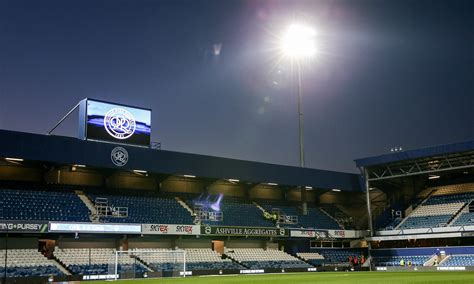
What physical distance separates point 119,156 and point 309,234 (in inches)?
861

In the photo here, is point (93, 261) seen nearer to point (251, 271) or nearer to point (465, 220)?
point (251, 271)

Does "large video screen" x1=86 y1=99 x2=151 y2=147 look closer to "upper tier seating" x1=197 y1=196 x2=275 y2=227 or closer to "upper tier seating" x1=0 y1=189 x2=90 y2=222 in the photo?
"upper tier seating" x1=0 y1=189 x2=90 y2=222

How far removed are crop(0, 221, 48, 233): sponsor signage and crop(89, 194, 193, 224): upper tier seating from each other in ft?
19.9

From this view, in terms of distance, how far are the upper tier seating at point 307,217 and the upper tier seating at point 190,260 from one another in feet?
35.6

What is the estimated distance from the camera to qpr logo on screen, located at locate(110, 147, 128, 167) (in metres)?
47.0

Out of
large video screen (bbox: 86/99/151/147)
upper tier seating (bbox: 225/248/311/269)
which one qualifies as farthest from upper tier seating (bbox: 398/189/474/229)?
large video screen (bbox: 86/99/151/147)

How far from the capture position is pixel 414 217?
6009 cm

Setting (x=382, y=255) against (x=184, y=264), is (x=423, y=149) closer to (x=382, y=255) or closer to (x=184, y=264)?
(x=382, y=255)

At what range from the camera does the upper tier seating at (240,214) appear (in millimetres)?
53281

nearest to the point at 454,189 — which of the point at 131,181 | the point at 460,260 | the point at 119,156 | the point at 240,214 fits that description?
the point at 460,260

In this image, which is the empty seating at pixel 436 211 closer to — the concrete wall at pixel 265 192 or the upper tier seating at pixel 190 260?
the concrete wall at pixel 265 192

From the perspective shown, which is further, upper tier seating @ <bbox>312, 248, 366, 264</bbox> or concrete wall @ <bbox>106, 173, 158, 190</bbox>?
upper tier seating @ <bbox>312, 248, 366, 264</bbox>

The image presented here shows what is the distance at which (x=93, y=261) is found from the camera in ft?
139

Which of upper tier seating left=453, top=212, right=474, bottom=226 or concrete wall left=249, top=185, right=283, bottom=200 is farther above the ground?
concrete wall left=249, top=185, right=283, bottom=200
